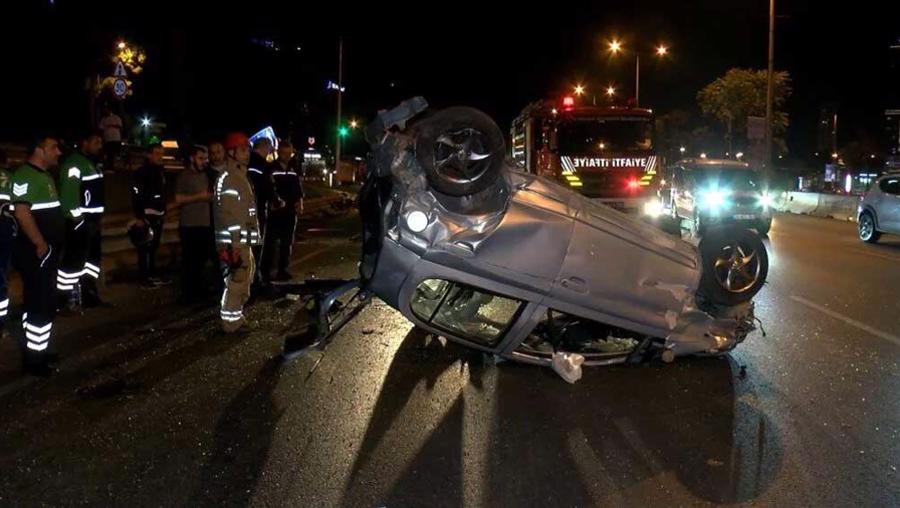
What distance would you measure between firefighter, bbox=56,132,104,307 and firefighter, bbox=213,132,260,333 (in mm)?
1448

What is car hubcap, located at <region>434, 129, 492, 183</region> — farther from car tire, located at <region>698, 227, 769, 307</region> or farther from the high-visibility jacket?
the high-visibility jacket

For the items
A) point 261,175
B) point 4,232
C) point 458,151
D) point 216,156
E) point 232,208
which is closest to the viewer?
point 458,151

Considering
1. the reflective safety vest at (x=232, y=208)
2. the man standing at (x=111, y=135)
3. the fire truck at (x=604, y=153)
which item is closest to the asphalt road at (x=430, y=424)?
the reflective safety vest at (x=232, y=208)

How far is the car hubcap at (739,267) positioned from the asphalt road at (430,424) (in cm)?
66

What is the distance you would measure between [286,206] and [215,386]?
4.78 m

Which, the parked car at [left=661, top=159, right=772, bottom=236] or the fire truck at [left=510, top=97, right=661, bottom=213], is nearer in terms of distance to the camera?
the fire truck at [left=510, top=97, right=661, bottom=213]

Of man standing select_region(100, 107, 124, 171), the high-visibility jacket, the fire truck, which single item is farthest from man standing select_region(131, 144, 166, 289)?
man standing select_region(100, 107, 124, 171)

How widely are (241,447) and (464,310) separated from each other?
209cm

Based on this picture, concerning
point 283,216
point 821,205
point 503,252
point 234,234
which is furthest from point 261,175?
point 821,205

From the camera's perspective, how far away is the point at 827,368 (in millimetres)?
6438

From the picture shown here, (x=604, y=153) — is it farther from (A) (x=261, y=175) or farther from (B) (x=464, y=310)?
(B) (x=464, y=310)

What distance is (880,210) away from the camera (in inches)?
647

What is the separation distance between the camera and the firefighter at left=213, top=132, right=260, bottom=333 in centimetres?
724

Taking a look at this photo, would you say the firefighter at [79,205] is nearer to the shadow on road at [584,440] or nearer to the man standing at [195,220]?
the man standing at [195,220]
